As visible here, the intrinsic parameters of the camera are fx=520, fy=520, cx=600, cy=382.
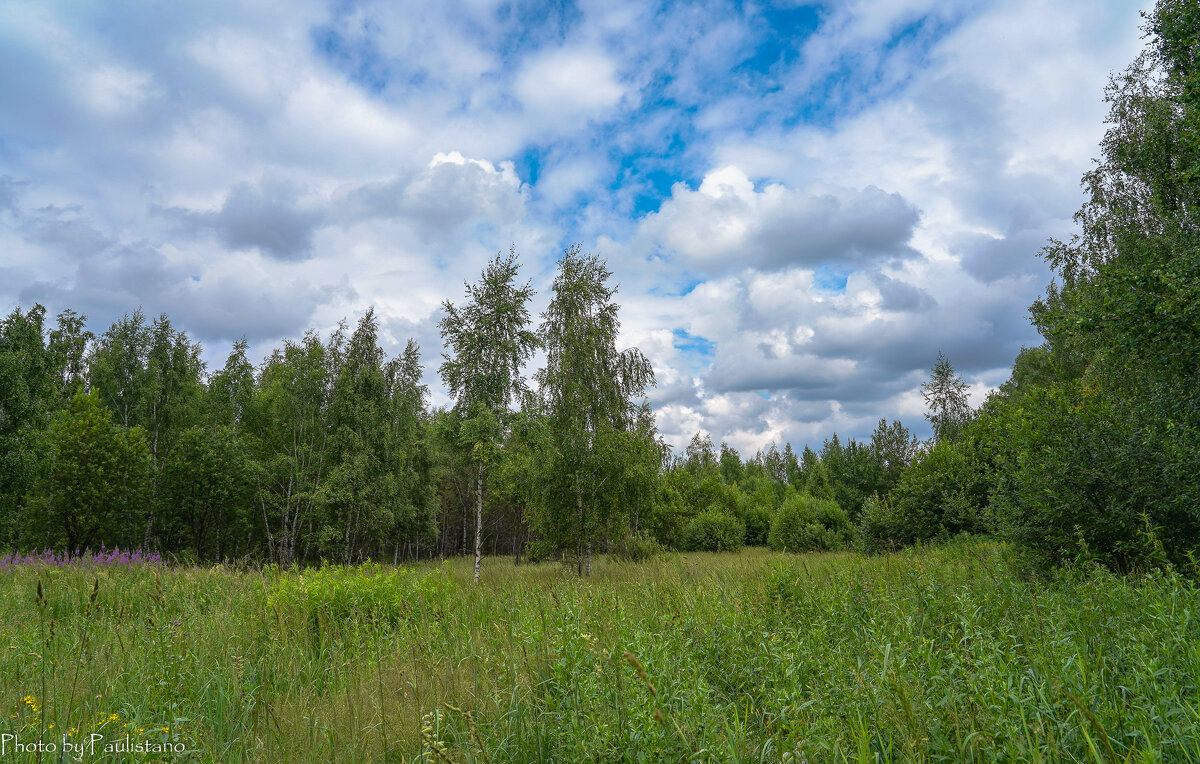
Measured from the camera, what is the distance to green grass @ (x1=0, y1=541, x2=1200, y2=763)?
2607 millimetres

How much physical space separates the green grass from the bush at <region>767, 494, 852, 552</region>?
18832 mm

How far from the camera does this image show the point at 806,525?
25594 millimetres

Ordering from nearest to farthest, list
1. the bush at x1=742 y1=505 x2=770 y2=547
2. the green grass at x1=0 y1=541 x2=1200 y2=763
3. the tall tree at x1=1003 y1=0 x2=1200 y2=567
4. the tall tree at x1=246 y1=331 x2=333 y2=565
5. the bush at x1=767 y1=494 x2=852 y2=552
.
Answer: the green grass at x1=0 y1=541 x2=1200 y2=763 → the tall tree at x1=1003 y1=0 x2=1200 y2=567 → the bush at x1=767 y1=494 x2=852 y2=552 → the tall tree at x1=246 y1=331 x2=333 y2=565 → the bush at x1=742 y1=505 x2=770 y2=547

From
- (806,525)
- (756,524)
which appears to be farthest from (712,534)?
(806,525)

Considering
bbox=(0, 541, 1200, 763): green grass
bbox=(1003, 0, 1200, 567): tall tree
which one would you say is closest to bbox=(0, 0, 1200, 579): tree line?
bbox=(1003, 0, 1200, 567): tall tree

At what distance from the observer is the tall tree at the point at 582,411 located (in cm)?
1493

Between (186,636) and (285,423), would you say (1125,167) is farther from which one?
(285,423)

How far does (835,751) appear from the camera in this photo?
7.53 ft

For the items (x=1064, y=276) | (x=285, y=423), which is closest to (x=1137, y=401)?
(x=1064, y=276)

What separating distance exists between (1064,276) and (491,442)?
68.4ft

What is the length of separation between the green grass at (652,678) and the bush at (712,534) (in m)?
22.2

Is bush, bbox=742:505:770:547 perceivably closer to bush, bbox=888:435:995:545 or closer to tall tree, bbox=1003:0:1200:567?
bush, bbox=888:435:995:545

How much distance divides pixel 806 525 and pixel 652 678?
82.2ft

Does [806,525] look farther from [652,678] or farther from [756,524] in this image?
[652,678]
